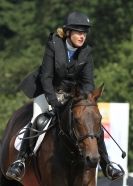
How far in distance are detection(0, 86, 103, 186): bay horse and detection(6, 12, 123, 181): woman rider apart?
0.80 feet

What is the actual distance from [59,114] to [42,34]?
29.4m

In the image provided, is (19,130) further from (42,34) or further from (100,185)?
(42,34)

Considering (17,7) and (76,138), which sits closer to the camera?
(76,138)

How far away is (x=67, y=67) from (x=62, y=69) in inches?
2.4

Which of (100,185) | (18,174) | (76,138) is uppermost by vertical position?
(76,138)

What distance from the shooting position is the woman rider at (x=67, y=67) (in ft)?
30.8

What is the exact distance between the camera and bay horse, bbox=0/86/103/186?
8.51 meters

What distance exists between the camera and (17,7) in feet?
141

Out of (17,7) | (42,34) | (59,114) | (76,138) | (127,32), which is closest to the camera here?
(76,138)

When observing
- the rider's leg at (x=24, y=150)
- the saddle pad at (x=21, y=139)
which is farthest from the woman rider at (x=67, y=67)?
the saddle pad at (x=21, y=139)

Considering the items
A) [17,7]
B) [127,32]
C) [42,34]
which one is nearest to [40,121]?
[127,32]

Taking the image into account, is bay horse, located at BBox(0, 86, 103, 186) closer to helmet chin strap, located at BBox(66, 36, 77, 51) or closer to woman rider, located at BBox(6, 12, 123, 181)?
woman rider, located at BBox(6, 12, 123, 181)

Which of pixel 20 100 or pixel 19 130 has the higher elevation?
pixel 19 130

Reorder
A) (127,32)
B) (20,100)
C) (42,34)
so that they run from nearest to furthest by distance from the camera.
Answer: (20,100) → (127,32) → (42,34)
